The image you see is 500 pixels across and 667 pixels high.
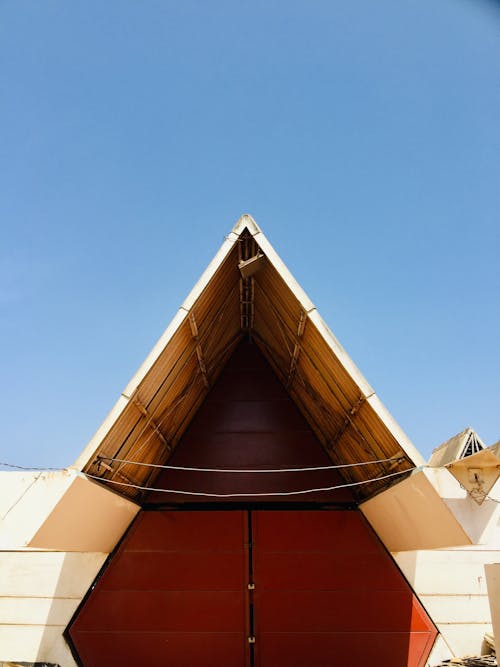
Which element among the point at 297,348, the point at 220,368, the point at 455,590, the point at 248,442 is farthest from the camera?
the point at 220,368

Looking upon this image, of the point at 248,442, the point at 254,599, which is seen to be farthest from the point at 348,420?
the point at 254,599

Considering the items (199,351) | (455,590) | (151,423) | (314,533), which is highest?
(199,351)

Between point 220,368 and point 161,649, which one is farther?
point 220,368

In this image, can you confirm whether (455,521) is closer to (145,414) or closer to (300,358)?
(300,358)

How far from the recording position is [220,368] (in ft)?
31.6

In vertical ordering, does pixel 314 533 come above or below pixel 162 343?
below

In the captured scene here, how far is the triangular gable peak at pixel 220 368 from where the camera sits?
5.81 m

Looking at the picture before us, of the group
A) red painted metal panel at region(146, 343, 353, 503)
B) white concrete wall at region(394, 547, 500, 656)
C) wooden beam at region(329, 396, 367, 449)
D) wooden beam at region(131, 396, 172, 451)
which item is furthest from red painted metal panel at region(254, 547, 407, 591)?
wooden beam at region(131, 396, 172, 451)

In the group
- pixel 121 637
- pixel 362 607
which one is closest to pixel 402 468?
pixel 362 607

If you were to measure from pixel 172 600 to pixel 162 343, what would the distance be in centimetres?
457

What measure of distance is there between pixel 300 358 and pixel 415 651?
16.1ft

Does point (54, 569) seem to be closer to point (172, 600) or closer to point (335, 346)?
point (172, 600)

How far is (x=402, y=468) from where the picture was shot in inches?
232

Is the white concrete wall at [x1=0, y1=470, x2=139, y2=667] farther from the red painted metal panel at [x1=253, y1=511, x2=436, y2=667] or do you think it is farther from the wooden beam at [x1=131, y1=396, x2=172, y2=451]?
the red painted metal panel at [x1=253, y1=511, x2=436, y2=667]
